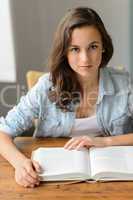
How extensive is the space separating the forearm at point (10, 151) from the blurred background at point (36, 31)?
112 centimetres

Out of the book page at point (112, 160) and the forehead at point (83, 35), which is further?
A: the forehead at point (83, 35)

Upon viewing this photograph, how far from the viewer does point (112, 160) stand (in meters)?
1.19

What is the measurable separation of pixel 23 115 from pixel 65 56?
Answer: 0.91ft

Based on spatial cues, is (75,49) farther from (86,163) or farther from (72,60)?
(86,163)

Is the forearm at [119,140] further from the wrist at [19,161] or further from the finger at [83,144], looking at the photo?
the wrist at [19,161]

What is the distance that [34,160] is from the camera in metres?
1.23

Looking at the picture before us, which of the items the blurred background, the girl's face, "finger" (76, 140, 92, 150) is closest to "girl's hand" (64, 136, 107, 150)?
"finger" (76, 140, 92, 150)

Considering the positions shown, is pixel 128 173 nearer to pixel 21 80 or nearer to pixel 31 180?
pixel 31 180

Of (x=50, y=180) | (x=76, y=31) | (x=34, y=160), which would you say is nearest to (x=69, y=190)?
(x=50, y=180)

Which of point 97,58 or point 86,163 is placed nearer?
point 86,163

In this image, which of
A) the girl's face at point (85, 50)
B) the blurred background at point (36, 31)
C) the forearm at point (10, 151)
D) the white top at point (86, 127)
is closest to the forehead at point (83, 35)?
the girl's face at point (85, 50)

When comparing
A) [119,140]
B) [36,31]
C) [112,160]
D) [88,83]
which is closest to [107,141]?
[119,140]

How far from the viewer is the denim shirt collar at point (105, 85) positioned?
1.46 m

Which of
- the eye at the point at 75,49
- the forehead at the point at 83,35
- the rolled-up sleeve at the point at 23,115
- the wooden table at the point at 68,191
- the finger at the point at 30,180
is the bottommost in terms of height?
the wooden table at the point at 68,191
